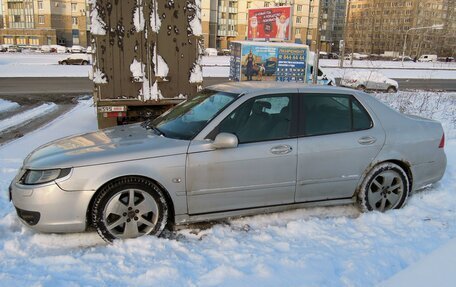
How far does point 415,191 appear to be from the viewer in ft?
16.6

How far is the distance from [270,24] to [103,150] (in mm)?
21264

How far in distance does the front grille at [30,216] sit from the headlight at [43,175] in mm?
255

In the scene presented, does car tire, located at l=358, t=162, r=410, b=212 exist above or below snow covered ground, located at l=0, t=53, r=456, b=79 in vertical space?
above

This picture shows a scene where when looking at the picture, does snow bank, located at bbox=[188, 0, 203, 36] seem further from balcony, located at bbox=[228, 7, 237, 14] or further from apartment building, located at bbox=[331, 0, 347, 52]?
apartment building, located at bbox=[331, 0, 347, 52]

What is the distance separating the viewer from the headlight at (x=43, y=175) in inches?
141

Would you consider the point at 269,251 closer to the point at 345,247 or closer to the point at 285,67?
the point at 345,247

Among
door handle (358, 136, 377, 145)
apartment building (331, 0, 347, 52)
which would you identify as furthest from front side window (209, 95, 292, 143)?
apartment building (331, 0, 347, 52)

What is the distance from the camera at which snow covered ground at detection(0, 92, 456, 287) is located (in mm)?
3152

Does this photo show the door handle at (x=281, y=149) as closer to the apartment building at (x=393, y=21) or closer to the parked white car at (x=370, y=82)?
the parked white car at (x=370, y=82)

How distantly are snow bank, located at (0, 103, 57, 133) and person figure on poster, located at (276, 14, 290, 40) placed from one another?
1309 centimetres

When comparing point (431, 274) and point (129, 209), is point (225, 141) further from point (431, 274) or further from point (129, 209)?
point (431, 274)

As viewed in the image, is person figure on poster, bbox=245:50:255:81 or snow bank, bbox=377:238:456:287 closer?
snow bank, bbox=377:238:456:287

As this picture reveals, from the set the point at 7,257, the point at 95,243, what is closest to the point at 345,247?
the point at 95,243

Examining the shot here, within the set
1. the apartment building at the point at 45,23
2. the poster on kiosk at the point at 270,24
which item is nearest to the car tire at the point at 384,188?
the poster on kiosk at the point at 270,24
